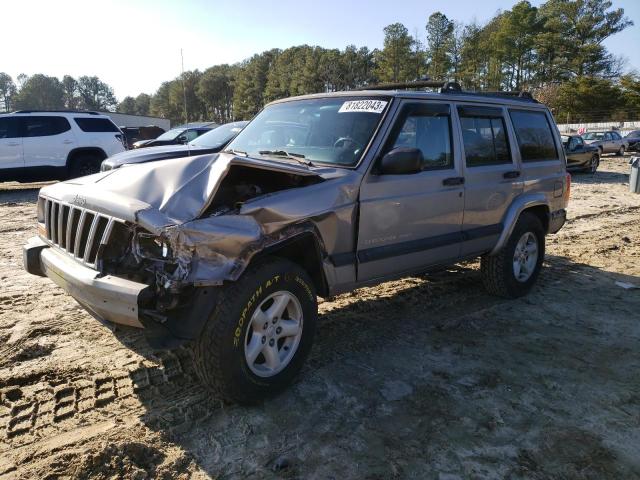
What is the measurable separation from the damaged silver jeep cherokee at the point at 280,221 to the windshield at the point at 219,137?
15.3 feet

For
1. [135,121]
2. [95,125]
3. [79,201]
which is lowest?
[79,201]

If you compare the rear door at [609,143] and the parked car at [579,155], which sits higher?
the rear door at [609,143]

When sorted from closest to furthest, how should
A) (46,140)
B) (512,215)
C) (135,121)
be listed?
1. (512,215)
2. (46,140)
3. (135,121)

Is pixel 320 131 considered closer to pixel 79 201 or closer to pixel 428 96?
pixel 428 96

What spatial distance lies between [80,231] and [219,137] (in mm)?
6632

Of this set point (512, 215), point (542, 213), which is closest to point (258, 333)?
point (512, 215)

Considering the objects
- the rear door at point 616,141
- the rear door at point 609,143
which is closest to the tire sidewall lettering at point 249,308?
the rear door at point 609,143

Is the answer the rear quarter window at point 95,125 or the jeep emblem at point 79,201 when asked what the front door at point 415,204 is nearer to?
the jeep emblem at point 79,201

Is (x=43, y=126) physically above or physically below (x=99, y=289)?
above

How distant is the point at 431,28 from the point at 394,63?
8.66 metres

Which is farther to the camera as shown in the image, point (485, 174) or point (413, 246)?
point (485, 174)

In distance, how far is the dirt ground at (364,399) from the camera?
2.61 meters

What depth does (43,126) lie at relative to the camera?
1288 centimetres

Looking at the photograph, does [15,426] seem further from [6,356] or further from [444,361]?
[444,361]
